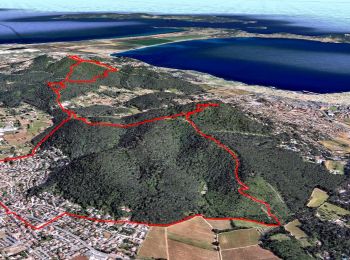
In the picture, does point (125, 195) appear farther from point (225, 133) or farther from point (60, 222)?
point (225, 133)

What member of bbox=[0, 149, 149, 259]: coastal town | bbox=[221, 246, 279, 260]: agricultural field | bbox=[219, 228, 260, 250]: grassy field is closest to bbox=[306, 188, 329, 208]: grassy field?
bbox=[219, 228, 260, 250]: grassy field

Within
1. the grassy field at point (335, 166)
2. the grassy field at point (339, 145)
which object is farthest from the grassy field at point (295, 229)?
the grassy field at point (339, 145)

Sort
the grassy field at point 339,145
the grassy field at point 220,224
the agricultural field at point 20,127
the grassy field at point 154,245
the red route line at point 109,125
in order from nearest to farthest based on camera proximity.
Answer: the grassy field at point 154,245, the grassy field at point 220,224, the red route line at point 109,125, the agricultural field at point 20,127, the grassy field at point 339,145

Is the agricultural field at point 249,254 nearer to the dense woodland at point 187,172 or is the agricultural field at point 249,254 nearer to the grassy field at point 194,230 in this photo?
the dense woodland at point 187,172

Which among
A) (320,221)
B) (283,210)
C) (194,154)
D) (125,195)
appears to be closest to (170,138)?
(194,154)

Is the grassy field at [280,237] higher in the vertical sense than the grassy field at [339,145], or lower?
lower

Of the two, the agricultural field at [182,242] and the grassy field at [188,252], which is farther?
the agricultural field at [182,242]

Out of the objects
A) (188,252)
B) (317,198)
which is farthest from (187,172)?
(317,198)
